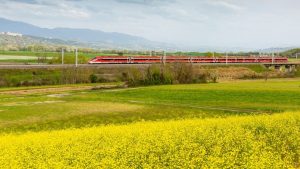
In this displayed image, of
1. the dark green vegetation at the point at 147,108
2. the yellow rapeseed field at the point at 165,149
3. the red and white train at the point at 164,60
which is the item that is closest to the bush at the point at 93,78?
the red and white train at the point at 164,60

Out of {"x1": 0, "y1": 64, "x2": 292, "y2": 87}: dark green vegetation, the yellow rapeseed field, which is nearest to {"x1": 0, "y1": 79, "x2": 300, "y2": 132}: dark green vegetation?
the yellow rapeseed field

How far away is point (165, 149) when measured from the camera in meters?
17.1

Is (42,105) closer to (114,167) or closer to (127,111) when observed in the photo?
(127,111)

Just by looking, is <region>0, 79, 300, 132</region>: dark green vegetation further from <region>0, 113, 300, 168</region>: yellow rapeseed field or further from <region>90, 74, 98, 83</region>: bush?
<region>90, 74, 98, 83</region>: bush

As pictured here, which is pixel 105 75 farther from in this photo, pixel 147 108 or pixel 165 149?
pixel 165 149

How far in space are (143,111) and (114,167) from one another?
2520 centimetres

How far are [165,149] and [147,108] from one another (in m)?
24.7

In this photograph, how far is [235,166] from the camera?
15016 millimetres

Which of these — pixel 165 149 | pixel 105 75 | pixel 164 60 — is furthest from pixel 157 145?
pixel 164 60

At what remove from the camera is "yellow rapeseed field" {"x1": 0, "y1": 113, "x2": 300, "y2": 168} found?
14992 mm

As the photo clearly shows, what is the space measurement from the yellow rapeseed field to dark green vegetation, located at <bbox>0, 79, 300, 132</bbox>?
11810 mm

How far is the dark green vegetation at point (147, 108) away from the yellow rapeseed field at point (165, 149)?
38.7 feet

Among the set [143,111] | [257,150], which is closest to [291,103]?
[143,111]

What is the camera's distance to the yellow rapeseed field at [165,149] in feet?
49.2
